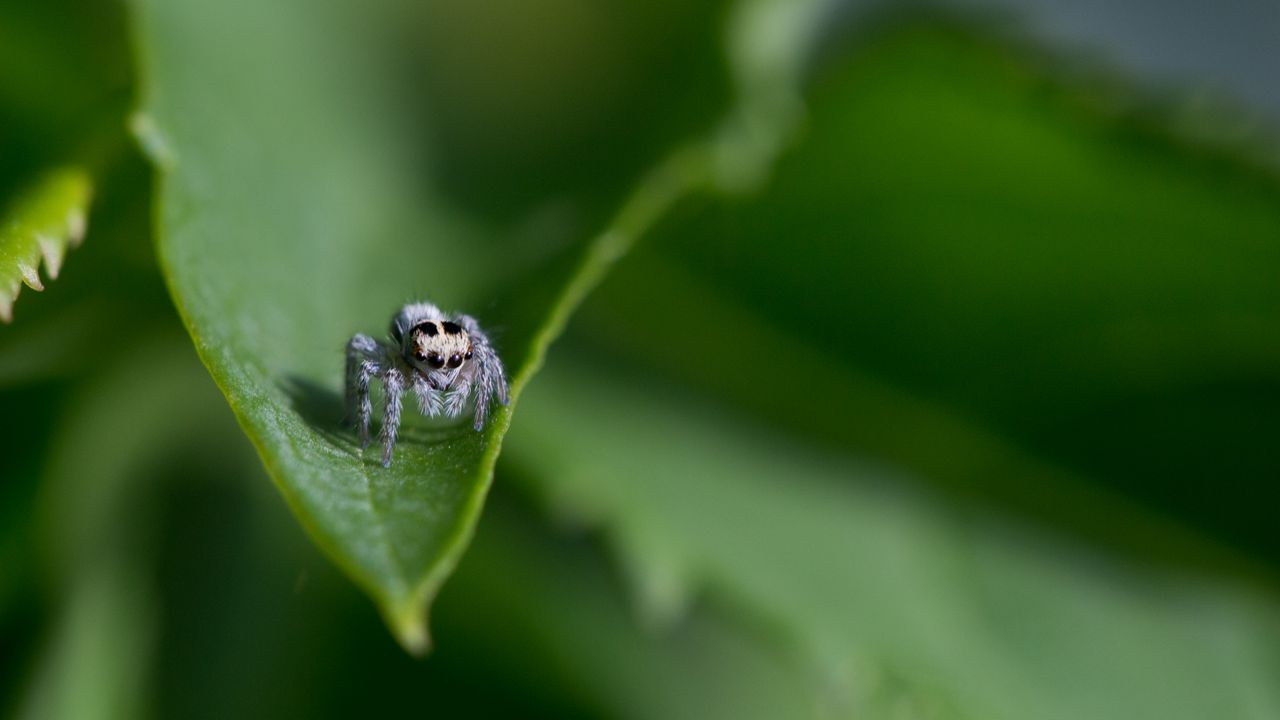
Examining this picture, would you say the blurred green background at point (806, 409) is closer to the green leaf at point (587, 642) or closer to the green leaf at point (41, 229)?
the green leaf at point (587, 642)

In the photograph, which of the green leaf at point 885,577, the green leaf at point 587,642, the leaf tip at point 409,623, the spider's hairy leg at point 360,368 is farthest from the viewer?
the green leaf at point 587,642

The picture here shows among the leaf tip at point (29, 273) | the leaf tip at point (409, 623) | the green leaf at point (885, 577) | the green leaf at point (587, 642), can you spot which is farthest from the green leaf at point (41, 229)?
the green leaf at point (587, 642)

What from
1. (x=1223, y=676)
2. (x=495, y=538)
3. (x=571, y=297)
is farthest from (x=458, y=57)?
(x=1223, y=676)

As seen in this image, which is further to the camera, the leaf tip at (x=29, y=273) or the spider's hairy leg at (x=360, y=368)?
the spider's hairy leg at (x=360, y=368)

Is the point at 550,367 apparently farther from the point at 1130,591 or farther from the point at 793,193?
the point at 1130,591

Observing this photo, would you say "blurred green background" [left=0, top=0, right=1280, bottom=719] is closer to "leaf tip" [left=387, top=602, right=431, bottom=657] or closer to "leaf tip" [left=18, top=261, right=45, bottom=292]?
"leaf tip" [left=18, top=261, right=45, bottom=292]

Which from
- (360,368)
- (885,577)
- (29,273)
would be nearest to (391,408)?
(360,368)

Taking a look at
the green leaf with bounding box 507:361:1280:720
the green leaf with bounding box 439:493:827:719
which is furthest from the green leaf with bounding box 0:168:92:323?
the green leaf with bounding box 439:493:827:719
